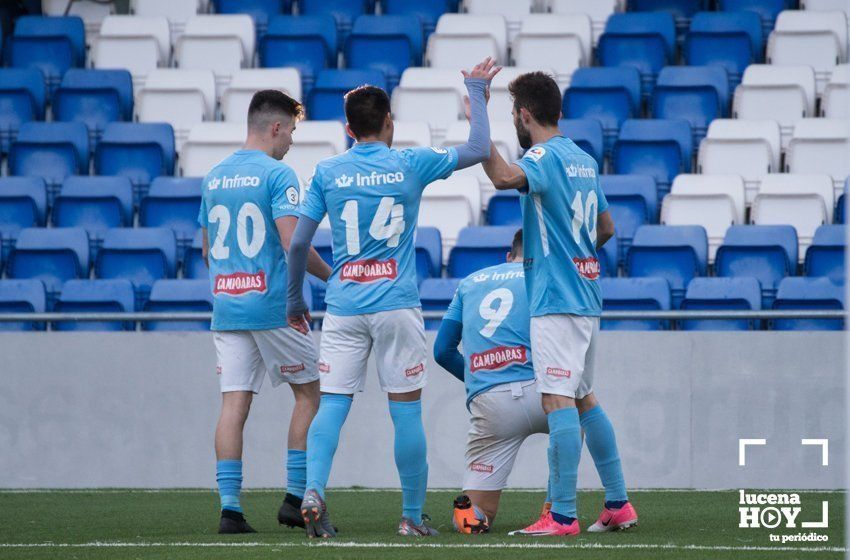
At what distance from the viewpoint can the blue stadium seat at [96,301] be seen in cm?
987

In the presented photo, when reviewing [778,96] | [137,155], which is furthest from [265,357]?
[778,96]

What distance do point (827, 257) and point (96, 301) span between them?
5.30 m

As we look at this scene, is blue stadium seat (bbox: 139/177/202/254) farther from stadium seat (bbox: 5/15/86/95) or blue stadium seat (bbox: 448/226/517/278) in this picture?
stadium seat (bbox: 5/15/86/95)

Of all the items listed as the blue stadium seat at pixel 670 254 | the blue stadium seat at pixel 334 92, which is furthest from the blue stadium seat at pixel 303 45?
the blue stadium seat at pixel 670 254

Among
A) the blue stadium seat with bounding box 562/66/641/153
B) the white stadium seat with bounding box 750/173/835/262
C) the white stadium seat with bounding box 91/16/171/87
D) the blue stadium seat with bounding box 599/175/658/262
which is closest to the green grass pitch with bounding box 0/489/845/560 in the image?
the blue stadium seat with bounding box 599/175/658/262

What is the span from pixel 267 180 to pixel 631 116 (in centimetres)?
620

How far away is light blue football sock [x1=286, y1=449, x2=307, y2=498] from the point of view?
6117mm

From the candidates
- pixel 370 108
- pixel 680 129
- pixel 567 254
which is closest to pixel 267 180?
pixel 370 108

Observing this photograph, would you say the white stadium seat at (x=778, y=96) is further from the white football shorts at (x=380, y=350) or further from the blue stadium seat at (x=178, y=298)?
the white football shorts at (x=380, y=350)

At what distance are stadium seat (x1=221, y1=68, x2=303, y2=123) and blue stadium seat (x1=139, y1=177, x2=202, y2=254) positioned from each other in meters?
1.46

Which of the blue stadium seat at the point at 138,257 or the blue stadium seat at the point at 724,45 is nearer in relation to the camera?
the blue stadium seat at the point at 138,257

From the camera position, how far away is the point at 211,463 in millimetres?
8930

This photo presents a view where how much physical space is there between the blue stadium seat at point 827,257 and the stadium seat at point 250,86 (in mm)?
4888

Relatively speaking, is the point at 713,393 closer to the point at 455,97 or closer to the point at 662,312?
the point at 662,312
